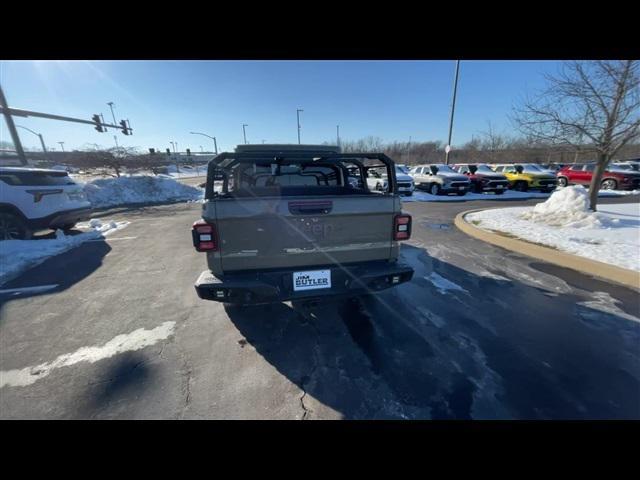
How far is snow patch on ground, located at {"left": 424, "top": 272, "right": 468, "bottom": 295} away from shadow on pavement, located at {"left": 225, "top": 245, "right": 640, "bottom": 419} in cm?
7

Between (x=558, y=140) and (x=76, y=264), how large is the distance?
12.9 m

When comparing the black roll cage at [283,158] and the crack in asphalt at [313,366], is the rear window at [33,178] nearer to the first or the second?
the black roll cage at [283,158]

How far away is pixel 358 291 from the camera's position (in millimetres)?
2654

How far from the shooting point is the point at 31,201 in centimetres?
577

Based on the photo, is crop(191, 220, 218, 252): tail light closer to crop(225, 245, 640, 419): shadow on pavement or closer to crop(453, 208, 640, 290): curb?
crop(225, 245, 640, 419): shadow on pavement

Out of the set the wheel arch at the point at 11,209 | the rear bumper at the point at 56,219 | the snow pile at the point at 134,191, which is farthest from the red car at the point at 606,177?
the wheel arch at the point at 11,209

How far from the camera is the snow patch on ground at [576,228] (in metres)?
4.80

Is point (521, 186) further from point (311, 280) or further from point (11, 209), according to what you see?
point (11, 209)

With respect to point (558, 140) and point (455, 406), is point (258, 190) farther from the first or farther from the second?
point (558, 140)

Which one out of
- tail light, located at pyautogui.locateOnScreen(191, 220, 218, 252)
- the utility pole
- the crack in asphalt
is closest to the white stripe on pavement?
tail light, located at pyautogui.locateOnScreen(191, 220, 218, 252)

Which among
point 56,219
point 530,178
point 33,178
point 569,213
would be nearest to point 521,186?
point 530,178

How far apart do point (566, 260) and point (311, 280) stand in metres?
5.45

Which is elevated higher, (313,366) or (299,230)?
(299,230)

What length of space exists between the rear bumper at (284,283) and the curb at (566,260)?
421cm
